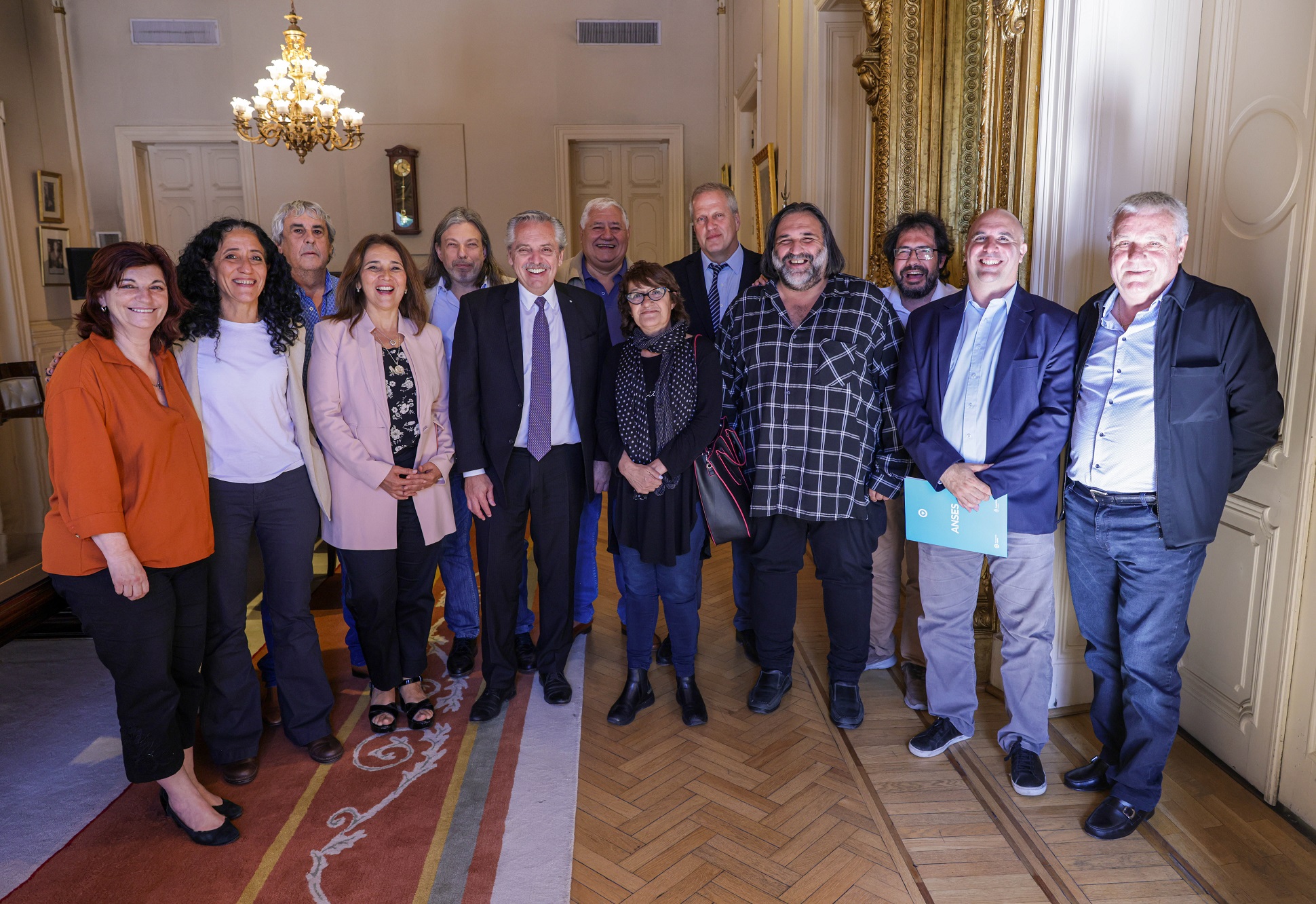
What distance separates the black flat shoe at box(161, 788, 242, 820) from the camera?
2.45 m

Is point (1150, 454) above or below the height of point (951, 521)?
above

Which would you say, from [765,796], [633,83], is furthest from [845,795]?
[633,83]

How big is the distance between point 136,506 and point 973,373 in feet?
7.75

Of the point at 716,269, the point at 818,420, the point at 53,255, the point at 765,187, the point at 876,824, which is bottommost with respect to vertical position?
the point at 876,824

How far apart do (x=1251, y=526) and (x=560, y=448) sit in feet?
7.09

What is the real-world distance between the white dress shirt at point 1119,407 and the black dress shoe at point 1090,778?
0.89m

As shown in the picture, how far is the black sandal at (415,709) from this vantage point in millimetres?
2977

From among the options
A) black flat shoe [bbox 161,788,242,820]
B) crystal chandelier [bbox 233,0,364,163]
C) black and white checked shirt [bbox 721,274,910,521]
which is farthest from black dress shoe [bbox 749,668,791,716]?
crystal chandelier [bbox 233,0,364,163]

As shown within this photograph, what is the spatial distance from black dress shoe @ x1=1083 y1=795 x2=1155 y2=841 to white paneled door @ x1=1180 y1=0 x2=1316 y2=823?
1.44ft

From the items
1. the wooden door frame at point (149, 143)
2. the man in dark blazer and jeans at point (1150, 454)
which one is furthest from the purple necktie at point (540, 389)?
the wooden door frame at point (149, 143)

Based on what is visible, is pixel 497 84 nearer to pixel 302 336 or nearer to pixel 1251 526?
pixel 302 336

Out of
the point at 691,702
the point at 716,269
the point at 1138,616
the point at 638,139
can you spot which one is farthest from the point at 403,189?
the point at 1138,616

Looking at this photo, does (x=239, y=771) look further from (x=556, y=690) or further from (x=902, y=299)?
(x=902, y=299)

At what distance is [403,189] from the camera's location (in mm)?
7824
